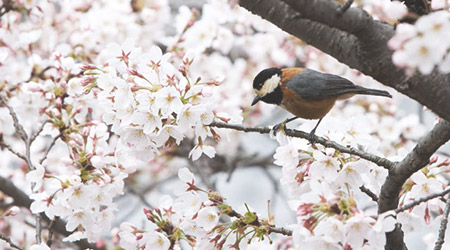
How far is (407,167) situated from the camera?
194 cm

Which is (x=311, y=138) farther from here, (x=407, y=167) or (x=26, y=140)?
(x=26, y=140)

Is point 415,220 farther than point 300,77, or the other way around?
point 300,77

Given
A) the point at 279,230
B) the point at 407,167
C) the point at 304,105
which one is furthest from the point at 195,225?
the point at 304,105

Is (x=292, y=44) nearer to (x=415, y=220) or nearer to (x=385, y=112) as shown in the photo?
(x=385, y=112)

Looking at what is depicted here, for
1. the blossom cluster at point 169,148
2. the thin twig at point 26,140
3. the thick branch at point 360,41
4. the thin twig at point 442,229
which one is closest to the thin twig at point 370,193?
the blossom cluster at point 169,148

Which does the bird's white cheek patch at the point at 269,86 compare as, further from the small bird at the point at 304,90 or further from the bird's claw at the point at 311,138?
the bird's claw at the point at 311,138

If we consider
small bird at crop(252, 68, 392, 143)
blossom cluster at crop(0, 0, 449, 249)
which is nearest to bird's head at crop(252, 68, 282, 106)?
small bird at crop(252, 68, 392, 143)

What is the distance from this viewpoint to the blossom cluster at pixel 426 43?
4.19ft

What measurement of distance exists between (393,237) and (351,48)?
2.82 feet

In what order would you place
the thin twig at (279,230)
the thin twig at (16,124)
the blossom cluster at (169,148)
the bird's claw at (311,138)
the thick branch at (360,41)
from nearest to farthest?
the thick branch at (360,41), the blossom cluster at (169,148), the thin twig at (279,230), the bird's claw at (311,138), the thin twig at (16,124)

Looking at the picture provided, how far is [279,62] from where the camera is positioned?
568 centimetres

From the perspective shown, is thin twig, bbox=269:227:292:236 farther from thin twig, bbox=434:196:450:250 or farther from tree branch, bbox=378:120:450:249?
thin twig, bbox=434:196:450:250

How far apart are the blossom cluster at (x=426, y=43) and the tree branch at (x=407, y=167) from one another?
0.48 meters

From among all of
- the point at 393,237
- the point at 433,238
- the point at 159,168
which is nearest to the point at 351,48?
the point at 393,237
